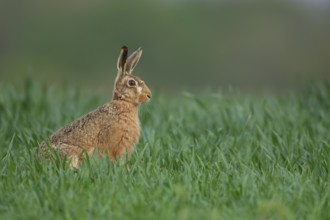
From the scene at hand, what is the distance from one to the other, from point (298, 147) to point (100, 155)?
1.72 meters

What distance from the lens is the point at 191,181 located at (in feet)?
17.6

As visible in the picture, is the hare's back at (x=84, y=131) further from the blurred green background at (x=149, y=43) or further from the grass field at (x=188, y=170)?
the blurred green background at (x=149, y=43)

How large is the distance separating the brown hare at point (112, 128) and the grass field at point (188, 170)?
195mm

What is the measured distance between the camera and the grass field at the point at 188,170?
4.75 meters

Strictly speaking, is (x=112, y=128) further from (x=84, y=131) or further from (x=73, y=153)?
(x=73, y=153)

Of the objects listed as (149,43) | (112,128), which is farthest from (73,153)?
(149,43)

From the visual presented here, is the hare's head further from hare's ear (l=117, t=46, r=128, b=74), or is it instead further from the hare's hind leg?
the hare's hind leg

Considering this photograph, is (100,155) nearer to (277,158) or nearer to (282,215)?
(277,158)

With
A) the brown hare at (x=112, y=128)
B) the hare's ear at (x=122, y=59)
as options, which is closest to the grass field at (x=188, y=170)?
the brown hare at (x=112, y=128)

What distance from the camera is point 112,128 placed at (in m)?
6.33

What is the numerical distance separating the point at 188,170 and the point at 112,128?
1006 mm

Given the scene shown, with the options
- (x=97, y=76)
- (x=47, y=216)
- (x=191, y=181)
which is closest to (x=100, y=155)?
(x=191, y=181)

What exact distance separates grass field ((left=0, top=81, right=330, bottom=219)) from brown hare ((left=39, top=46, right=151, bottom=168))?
195mm

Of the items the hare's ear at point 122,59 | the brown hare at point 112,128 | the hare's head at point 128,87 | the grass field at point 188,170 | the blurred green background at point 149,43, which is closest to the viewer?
the grass field at point 188,170
